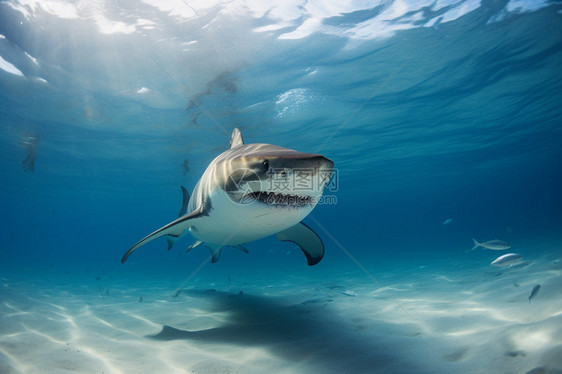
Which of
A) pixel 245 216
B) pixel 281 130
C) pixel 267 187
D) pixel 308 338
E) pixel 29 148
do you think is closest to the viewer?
pixel 267 187

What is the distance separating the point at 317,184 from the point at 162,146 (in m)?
18.8

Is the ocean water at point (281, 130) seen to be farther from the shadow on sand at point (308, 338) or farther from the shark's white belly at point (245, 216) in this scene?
the shark's white belly at point (245, 216)

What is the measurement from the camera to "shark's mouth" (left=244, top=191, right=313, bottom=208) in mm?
2533

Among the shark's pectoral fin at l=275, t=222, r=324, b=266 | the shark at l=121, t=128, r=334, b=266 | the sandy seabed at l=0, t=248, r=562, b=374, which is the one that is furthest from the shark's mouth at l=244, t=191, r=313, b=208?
the shark's pectoral fin at l=275, t=222, r=324, b=266

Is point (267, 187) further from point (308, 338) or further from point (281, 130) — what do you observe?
point (281, 130)

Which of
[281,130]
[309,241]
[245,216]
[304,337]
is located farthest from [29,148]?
[304,337]

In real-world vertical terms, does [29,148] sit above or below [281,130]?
above

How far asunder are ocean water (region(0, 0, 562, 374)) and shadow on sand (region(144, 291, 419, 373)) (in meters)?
0.03

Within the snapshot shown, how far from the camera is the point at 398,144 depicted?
21.5 m

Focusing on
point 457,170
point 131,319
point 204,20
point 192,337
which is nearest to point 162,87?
point 204,20

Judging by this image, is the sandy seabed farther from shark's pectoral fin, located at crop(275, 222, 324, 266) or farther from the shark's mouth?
the shark's mouth

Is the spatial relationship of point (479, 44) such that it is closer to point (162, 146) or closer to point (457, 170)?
point (162, 146)

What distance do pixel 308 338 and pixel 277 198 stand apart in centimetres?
215

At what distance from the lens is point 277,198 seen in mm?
2533
